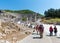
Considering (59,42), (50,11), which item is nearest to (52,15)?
(50,11)

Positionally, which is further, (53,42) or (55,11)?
(55,11)

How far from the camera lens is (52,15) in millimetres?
188500

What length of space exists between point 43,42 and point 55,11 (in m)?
165

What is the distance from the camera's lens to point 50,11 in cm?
18875

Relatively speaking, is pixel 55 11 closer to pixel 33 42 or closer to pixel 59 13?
pixel 59 13

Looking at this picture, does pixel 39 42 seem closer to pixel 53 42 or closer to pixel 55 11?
pixel 53 42

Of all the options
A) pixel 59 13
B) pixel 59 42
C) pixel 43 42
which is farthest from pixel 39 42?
pixel 59 13

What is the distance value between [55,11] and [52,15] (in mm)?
4301

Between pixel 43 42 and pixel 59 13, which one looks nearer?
pixel 43 42

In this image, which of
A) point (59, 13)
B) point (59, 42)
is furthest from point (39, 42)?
point (59, 13)

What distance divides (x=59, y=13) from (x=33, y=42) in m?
161

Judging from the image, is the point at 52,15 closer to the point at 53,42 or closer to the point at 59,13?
the point at 59,13

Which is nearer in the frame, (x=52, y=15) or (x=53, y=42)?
(x=53, y=42)

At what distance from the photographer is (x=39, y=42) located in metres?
21.6
